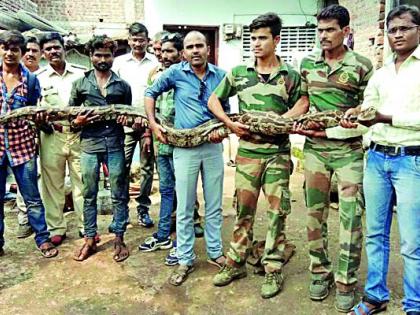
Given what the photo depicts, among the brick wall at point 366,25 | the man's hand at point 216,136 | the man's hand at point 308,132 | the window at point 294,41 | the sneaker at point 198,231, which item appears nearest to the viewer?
the man's hand at point 308,132

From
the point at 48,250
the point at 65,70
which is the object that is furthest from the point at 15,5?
the point at 48,250

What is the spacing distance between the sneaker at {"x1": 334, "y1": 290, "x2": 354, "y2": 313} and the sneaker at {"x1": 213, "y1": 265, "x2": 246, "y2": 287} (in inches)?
36.7

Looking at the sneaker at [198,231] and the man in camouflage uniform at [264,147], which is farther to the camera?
the sneaker at [198,231]

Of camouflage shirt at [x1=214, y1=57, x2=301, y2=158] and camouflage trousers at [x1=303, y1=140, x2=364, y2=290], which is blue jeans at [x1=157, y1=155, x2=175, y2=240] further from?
camouflage trousers at [x1=303, y1=140, x2=364, y2=290]

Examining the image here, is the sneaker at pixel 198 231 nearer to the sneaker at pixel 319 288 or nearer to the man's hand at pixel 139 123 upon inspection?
the man's hand at pixel 139 123

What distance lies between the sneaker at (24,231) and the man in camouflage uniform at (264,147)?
8.73 feet

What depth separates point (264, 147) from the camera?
3.90 meters

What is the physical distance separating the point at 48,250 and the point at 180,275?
159 centimetres

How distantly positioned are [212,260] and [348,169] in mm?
1749

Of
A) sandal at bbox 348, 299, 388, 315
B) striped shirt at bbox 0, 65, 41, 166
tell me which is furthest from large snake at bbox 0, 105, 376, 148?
sandal at bbox 348, 299, 388, 315

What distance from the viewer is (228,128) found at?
4.06 m

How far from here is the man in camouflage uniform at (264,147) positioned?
380 centimetres

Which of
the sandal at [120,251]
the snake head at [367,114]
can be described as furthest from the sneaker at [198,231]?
the snake head at [367,114]

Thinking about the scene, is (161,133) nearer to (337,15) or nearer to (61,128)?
(61,128)
